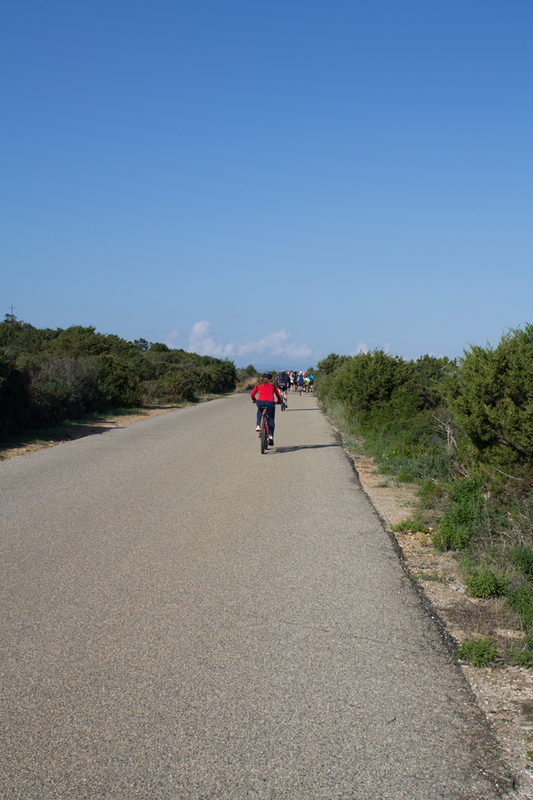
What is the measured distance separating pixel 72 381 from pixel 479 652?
2043cm

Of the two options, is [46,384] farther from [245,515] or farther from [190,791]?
[190,791]

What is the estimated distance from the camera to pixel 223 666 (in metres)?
3.84

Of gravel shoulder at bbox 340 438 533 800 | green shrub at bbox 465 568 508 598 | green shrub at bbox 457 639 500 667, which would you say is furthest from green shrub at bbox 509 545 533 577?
green shrub at bbox 457 639 500 667

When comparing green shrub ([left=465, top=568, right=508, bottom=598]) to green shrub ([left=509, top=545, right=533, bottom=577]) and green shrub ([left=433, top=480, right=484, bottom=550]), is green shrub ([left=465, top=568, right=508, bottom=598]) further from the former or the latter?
green shrub ([left=433, top=480, right=484, bottom=550])

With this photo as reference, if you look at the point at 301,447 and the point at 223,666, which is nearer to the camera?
the point at 223,666

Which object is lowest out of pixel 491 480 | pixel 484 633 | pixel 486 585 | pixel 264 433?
pixel 484 633

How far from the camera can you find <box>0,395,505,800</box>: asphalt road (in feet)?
9.36

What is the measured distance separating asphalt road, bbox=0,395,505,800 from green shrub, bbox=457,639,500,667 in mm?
131

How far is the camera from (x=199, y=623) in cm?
452

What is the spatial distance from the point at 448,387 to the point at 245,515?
119 inches

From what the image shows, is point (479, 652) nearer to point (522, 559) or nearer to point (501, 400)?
point (522, 559)

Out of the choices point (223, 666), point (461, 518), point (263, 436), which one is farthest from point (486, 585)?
point (263, 436)

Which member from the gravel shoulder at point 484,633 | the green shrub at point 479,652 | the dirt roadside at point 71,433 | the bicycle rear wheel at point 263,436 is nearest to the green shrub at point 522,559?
the gravel shoulder at point 484,633

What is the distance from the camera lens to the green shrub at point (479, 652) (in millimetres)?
3947
